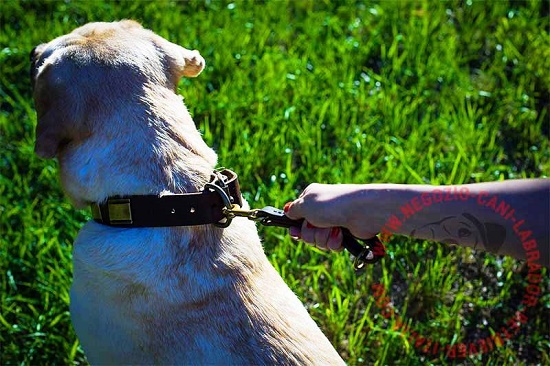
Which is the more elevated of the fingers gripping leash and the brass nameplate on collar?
the fingers gripping leash

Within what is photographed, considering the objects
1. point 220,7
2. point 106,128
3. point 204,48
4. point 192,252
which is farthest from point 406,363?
point 220,7

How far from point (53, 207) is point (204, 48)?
1500 millimetres

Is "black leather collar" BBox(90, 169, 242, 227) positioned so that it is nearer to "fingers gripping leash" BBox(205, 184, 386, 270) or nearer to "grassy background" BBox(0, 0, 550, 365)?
"fingers gripping leash" BBox(205, 184, 386, 270)

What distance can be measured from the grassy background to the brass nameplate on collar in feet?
3.54

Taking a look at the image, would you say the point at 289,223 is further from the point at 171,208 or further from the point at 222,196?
the point at 171,208

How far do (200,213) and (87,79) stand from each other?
2.07 feet

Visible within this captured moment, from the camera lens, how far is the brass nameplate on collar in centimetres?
250

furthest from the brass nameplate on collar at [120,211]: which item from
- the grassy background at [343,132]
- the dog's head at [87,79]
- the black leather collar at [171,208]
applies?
the grassy background at [343,132]

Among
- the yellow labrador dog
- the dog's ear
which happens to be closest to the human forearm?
the yellow labrador dog

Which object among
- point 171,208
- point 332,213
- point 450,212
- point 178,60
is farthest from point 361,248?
point 178,60

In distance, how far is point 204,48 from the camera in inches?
185

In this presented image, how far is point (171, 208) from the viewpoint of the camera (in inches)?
97.0

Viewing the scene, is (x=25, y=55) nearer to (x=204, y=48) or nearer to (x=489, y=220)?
(x=204, y=48)

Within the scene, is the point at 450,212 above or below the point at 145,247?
above
